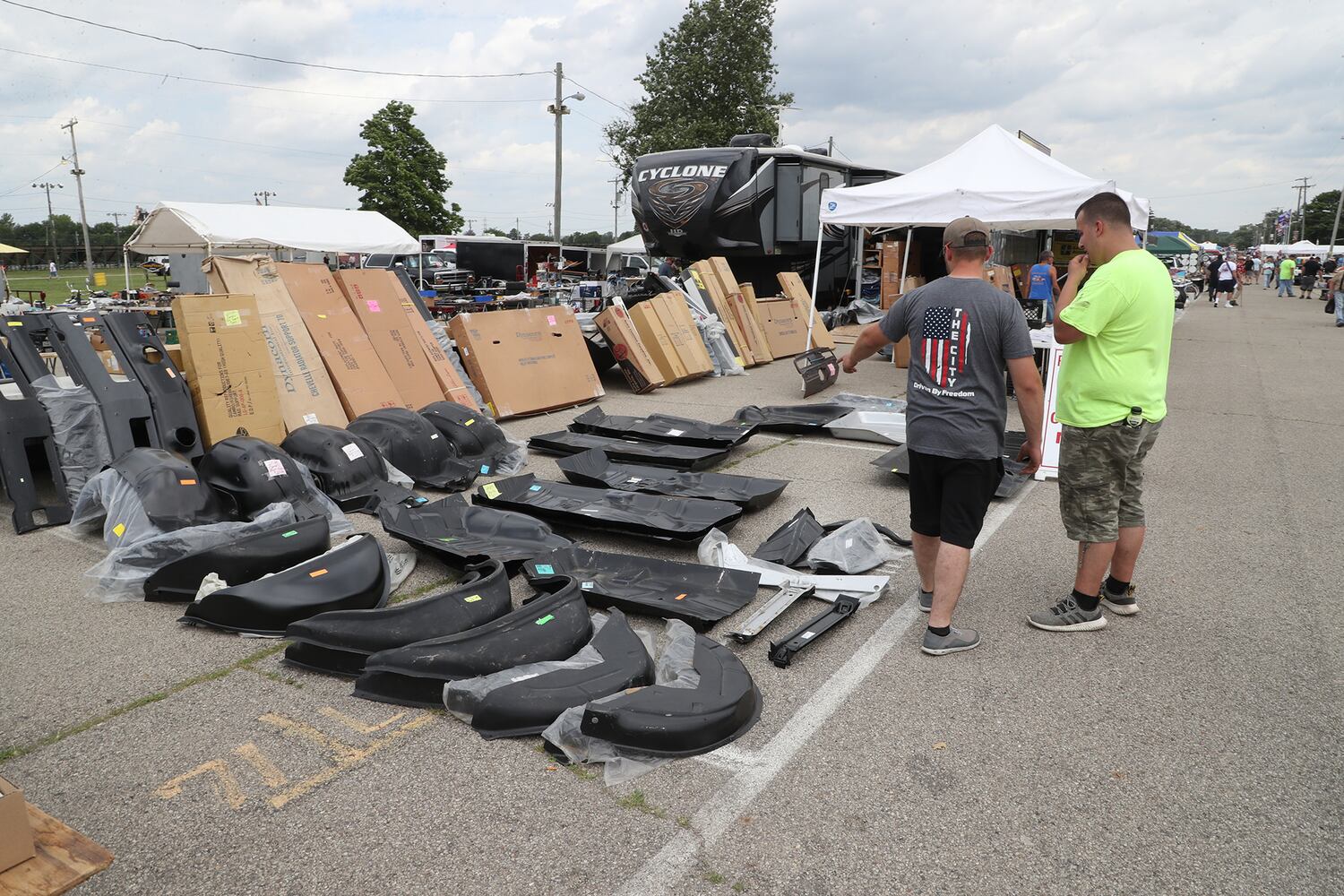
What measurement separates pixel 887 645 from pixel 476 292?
20439 millimetres

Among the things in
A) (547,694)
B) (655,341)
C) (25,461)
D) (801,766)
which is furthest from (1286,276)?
(25,461)

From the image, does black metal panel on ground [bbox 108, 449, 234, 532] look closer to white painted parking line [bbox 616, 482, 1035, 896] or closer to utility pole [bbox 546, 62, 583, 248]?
white painted parking line [bbox 616, 482, 1035, 896]

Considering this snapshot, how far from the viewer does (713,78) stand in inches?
1428

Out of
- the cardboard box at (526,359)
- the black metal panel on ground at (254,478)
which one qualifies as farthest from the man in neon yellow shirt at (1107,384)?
the cardboard box at (526,359)

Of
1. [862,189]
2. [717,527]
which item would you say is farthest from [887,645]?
[862,189]

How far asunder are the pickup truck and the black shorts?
1811cm

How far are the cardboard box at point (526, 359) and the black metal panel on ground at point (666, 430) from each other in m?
1.31

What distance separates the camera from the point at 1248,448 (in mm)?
7859

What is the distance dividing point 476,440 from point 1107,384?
4916 mm

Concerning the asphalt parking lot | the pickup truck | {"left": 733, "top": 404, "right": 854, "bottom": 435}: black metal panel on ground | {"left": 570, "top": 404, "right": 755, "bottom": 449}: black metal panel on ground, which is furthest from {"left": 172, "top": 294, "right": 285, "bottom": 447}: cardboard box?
the pickup truck

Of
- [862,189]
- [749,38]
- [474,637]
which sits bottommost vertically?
[474,637]

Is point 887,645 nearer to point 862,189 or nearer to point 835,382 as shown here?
point 835,382

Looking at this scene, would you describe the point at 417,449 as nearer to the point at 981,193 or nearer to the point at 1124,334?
the point at 1124,334

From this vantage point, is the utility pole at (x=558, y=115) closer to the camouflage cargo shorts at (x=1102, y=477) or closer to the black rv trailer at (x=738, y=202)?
the black rv trailer at (x=738, y=202)
